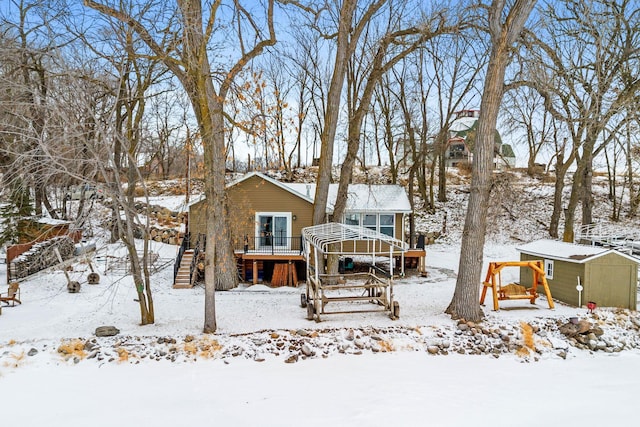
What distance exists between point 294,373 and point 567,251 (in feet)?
27.2

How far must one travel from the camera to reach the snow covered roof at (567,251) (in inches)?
390

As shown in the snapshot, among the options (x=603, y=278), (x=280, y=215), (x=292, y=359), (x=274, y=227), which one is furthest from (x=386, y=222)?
(x=292, y=359)

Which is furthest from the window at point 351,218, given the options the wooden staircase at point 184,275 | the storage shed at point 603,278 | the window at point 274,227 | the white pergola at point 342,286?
the storage shed at point 603,278

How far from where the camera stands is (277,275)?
13.5 metres

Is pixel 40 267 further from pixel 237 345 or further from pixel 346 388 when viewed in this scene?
pixel 346 388

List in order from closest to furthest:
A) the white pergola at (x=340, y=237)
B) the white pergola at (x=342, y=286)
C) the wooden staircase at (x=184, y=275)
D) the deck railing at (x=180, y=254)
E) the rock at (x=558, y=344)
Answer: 1. the rock at (x=558, y=344)
2. the white pergola at (x=342, y=286)
3. the white pergola at (x=340, y=237)
4. the wooden staircase at (x=184, y=275)
5. the deck railing at (x=180, y=254)

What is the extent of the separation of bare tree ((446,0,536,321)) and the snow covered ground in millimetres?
553

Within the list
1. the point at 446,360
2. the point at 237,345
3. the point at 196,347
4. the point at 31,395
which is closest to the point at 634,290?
the point at 446,360

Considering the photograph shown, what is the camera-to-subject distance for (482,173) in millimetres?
8945

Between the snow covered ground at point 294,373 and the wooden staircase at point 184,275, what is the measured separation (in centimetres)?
280

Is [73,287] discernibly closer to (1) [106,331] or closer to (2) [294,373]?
(1) [106,331]

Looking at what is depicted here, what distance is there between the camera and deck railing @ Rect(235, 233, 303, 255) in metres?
14.4

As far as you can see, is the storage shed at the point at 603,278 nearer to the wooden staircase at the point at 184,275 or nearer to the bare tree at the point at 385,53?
the bare tree at the point at 385,53

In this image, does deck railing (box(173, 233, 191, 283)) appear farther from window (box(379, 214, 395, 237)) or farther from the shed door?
the shed door
